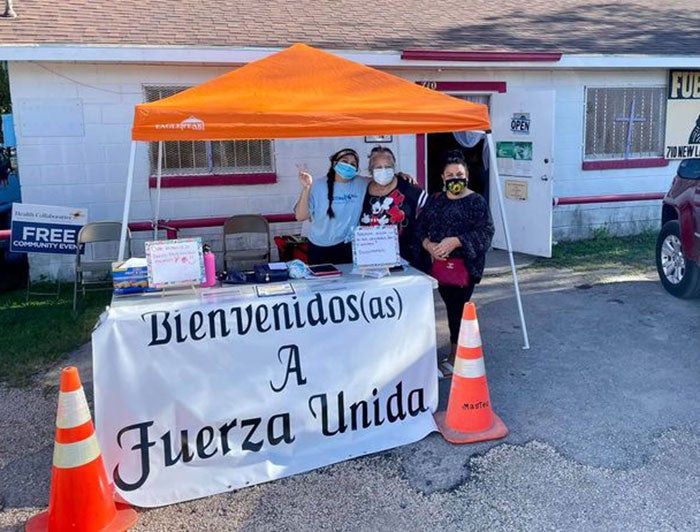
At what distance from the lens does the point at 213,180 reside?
25.9 feet

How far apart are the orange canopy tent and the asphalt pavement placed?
1.66m

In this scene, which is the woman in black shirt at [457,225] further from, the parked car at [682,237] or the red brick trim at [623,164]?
the red brick trim at [623,164]

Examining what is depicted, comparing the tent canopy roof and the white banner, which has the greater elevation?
the tent canopy roof

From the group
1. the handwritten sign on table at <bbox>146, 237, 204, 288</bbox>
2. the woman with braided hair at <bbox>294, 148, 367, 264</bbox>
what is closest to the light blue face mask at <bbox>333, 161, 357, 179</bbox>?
the woman with braided hair at <bbox>294, 148, 367, 264</bbox>

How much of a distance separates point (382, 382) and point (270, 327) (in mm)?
767

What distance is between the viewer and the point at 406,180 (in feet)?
16.1

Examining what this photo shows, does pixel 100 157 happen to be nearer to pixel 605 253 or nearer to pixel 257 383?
pixel 257 383

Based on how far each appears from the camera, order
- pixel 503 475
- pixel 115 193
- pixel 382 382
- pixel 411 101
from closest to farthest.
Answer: pixel 503 475 < pixel 382 382 < pixel 411 101 < pixel 115 193

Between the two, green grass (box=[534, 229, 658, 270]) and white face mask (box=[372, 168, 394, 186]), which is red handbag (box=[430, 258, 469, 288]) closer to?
white face mask (box=[372, 168, 394, 186])

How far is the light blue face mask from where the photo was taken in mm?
4703

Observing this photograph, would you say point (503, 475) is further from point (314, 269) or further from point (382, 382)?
point (314, 269)

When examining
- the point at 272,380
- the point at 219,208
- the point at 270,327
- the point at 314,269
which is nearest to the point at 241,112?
the point at 314,269

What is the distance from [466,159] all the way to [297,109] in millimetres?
5564

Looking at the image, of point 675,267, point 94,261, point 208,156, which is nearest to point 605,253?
point 675,267
